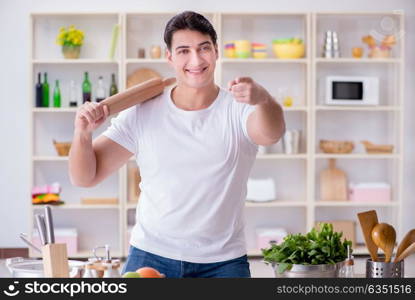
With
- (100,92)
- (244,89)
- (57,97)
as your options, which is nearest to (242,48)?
A: (100,92)

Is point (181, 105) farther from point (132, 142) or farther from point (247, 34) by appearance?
point (247, 34)

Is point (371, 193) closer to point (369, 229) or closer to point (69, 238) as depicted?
point (69, 238)

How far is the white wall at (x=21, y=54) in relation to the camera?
251 inches

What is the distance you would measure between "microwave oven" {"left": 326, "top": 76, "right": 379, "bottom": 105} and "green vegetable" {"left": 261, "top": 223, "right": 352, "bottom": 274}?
4.24m

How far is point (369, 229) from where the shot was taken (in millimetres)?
2248

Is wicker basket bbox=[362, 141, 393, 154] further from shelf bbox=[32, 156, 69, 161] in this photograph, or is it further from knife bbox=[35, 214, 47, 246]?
knife bbox=[35, 214, 47, 246]

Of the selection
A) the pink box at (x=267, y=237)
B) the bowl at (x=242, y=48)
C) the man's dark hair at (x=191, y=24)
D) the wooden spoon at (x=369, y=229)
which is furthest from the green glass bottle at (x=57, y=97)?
the wooden spoon at (x=369, y=229)

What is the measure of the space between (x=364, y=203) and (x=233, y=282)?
16.6 feet

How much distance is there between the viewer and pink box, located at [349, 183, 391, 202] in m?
6.34

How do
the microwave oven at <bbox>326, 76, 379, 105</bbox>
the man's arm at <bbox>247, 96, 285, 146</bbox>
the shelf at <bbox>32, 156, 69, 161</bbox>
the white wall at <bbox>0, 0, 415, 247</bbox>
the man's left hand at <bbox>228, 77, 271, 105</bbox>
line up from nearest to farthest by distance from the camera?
the man's left hand at <bbox>228, 77, 271, 105</bbox>
the man's arm at <bbox>247, 96, 285, 146</bbox>
the shelf at <bbox>32, 156, 69, 161</bbox>
the microwave oven at <bbox>326, 76, 379, 105</bbox>
the white wall at <bbox>0, 0, 415, 247</bbox>

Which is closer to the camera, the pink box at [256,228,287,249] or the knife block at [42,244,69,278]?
the knife block at [42,244,69,278]


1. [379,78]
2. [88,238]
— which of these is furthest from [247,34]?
[88,238]

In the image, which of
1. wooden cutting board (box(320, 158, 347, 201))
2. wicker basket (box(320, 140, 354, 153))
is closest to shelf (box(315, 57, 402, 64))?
wicker basket (box(320, 140, 354, 153))

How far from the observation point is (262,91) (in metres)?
2.01
